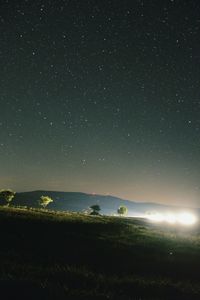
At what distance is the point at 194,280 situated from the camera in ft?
70.7

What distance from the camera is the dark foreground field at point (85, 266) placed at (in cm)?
1405

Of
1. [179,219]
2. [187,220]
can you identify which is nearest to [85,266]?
[187,220]

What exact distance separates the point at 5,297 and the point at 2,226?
77.8 ft

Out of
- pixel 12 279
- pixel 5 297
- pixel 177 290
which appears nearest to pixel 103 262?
pixel 177 290

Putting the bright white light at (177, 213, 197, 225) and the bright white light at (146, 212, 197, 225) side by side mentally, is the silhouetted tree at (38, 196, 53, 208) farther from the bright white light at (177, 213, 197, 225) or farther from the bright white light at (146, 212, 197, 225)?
the bright white light at (177, 213, 197, 225)

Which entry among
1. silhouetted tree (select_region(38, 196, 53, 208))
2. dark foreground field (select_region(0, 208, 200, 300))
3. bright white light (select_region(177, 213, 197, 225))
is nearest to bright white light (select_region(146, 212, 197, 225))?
bright white light (select_region(177, 213, 197, 225))

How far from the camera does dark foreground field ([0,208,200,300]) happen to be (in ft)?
46.1

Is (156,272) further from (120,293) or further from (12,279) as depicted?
(12,279)

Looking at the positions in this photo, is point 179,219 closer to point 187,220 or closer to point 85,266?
point 187,220

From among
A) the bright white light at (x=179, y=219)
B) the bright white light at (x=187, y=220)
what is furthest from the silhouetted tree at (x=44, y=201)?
the bright white light at (x=187, y=220)

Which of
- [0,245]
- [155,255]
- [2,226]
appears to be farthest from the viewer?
[2,226]

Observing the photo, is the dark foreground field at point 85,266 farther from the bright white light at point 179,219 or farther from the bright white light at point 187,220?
the bright white light at point 187,220

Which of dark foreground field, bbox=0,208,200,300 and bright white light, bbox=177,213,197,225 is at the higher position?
bright white light, bbox=177,213,197,225

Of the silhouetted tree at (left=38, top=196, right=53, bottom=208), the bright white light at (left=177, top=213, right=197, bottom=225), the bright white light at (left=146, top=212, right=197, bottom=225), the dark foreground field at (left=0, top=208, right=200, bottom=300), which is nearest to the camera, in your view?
the dark foreground field at (left=0, top=208, right=200, bottom=300)
